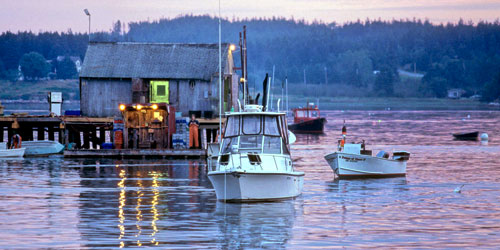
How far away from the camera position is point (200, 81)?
65.9 m

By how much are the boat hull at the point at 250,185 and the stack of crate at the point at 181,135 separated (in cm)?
2439

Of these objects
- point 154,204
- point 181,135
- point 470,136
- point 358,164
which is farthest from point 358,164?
point 470,136

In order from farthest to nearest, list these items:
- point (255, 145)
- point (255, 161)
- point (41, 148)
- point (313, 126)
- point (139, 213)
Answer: point (313, 126)
point (41, 148)
point (255, 145)
point (255, 161)
point (139, 213)

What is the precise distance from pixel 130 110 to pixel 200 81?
959cm

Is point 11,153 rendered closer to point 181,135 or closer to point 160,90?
point 181,135

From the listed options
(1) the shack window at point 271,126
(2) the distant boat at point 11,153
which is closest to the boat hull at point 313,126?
(2) the distant boat at point 11,153

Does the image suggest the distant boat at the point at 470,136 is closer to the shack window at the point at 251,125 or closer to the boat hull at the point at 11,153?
the boat hull at the point at 11,153

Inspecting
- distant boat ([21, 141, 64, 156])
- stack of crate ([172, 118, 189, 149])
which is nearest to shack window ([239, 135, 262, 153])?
stack of crate ([172, 118, 189, 149])

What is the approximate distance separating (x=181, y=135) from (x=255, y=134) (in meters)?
23.6

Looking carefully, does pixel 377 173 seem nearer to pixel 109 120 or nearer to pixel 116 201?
pixel 116 201

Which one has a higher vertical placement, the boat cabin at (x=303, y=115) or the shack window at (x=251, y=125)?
the shack window at (x=251, y=125)

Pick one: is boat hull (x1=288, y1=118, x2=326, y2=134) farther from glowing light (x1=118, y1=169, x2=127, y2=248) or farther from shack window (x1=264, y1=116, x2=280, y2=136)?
shack window (x1=264, y1=116, x2=280, y2=136)

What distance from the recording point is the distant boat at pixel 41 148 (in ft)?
196

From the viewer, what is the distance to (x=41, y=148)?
60.1m
